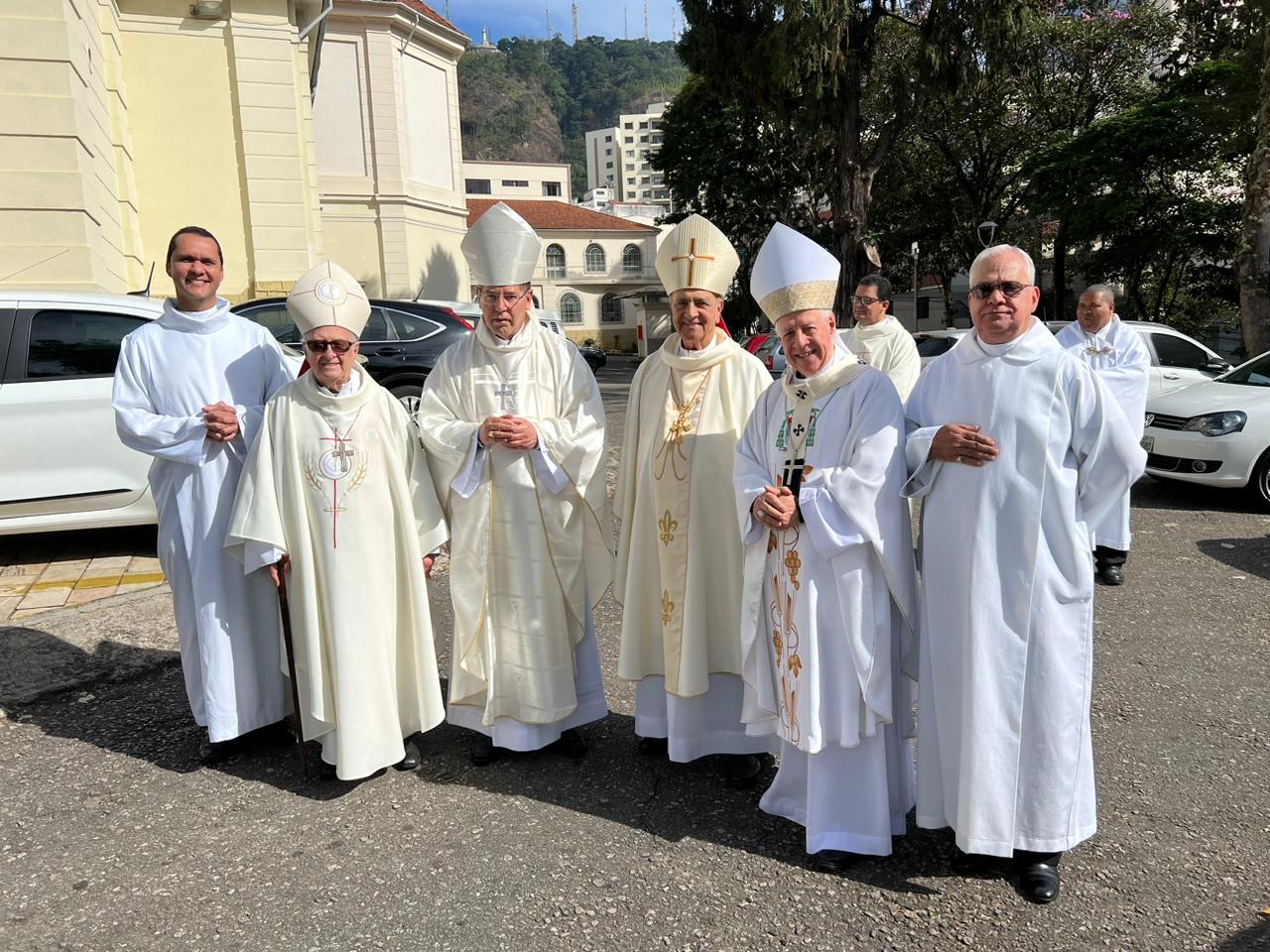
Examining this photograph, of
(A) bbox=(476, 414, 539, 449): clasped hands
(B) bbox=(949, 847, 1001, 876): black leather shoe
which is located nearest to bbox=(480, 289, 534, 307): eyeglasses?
(A) bbox=(476, 414, 539, 449): clasped hands

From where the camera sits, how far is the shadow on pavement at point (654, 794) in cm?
315

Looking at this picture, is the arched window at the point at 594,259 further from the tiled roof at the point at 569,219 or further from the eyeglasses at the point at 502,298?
the eyeglasses at the point at 502,298

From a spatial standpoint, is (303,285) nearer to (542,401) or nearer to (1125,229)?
(542,401)

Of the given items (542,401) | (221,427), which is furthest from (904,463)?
(221,427)

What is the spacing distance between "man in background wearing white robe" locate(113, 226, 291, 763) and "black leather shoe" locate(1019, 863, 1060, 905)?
118 inches

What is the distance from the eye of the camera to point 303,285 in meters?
3.63

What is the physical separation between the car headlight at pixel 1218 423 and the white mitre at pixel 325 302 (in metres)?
7.54

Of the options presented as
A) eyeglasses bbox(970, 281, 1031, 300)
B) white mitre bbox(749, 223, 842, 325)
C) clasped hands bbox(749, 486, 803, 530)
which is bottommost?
clasped hands bbox(749, 486, 803, 530)

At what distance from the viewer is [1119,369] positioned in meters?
6.24

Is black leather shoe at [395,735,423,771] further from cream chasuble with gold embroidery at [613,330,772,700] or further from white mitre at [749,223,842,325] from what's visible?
white mitre at [749,223,842,325]

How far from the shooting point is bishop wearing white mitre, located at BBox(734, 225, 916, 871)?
299 cm

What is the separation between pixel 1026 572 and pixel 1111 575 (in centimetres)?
386

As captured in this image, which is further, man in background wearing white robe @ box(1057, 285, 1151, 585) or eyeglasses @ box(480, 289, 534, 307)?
man in background wearing white robe @ box(1057, 285, 1151, 585)

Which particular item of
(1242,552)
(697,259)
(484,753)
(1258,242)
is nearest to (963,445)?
(697,259)
